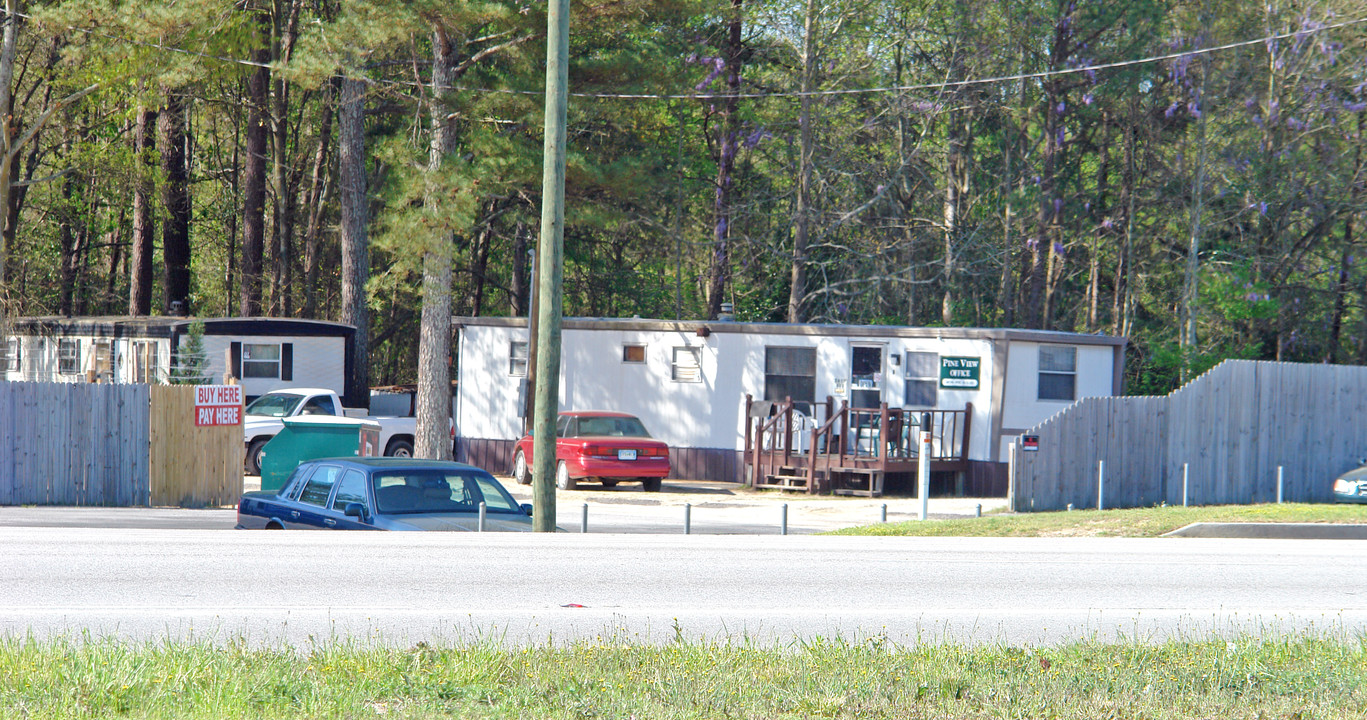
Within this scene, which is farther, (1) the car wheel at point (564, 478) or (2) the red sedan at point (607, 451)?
(1) the car wheel at point (564, 478)

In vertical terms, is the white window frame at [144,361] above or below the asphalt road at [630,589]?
above

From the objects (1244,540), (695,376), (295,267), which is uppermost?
(295,267)

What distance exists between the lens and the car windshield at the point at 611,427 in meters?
23.2

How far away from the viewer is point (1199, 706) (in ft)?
20.5

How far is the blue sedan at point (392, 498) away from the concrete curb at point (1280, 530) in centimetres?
844

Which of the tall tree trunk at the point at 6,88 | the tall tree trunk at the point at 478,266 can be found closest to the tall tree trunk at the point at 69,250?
the tall tree trunk at the point at 6,88

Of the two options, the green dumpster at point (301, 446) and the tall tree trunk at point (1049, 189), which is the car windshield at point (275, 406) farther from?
the tall tree trunk at point (1049, 189)

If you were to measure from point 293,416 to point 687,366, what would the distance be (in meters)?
7.66

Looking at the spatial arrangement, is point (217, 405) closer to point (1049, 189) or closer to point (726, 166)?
point (726, 166)

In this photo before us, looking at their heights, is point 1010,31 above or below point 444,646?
above

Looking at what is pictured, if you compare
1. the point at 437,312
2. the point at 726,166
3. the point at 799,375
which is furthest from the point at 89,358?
the point at 799,375

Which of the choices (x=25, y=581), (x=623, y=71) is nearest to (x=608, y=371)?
(x=623, y=71)

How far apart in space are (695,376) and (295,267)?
958 inches

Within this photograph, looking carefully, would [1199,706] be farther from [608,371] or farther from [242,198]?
[242,198]
